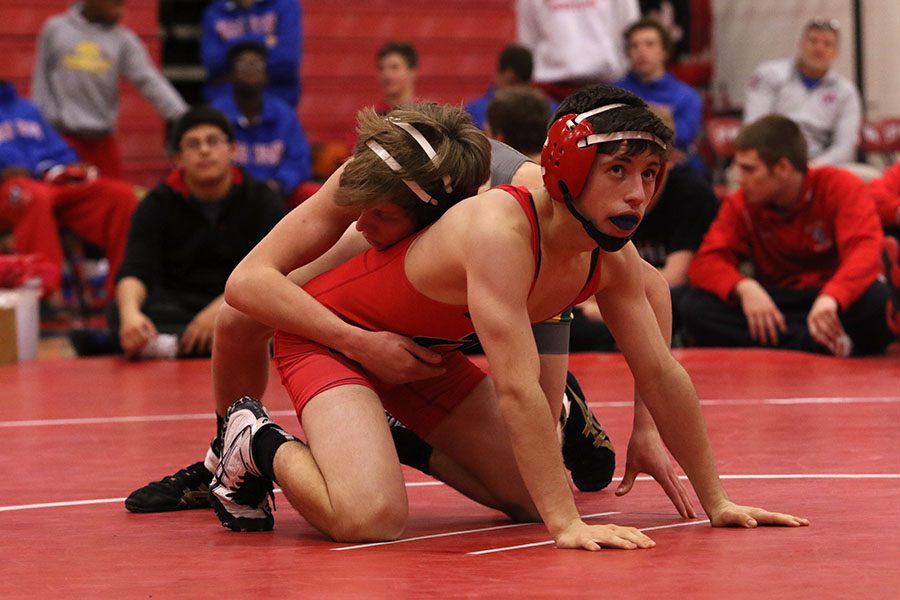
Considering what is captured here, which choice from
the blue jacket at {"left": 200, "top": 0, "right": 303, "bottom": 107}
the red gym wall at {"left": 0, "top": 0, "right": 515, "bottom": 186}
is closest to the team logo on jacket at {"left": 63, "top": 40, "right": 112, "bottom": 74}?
the blue jacket at {"left": 200, "top": 0, "right": 303, "bottom": 107}

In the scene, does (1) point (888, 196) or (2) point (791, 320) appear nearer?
(2) point (791, 320)

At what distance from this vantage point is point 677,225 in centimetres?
745

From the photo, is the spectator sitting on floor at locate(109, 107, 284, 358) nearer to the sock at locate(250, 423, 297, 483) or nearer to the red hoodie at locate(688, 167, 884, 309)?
the red hoodie at locate(688, 167, 884, 309)

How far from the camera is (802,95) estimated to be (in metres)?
9.62

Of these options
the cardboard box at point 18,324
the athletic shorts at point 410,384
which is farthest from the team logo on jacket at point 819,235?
the cardboard box at point 18,324

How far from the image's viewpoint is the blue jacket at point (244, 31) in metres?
9.86

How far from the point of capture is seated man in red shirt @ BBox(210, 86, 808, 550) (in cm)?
295

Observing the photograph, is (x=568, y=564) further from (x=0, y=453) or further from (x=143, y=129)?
(x=143, y=129)

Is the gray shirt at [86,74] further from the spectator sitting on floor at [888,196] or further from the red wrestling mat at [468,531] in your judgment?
the red wrestling mat at [468,531]

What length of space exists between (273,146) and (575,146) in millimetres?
6423

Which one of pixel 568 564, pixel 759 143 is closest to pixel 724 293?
pixel 759 143

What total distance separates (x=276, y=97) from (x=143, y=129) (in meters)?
1.70

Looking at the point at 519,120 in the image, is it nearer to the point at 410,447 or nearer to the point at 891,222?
the point at 410,447

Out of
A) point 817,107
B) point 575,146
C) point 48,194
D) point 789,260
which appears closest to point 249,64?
point 48,194
